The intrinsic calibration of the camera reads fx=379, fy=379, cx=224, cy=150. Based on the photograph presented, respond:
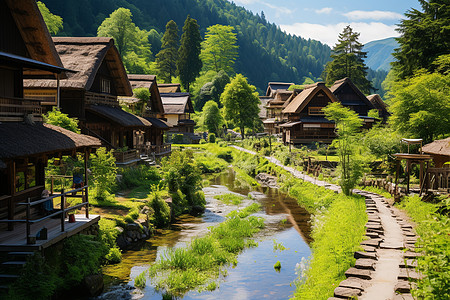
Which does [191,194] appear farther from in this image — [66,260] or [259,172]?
[259,172]

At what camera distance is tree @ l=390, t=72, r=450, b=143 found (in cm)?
2691

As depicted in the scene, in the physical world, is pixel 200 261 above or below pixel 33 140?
below

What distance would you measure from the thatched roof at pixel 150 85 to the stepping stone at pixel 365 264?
102 ft

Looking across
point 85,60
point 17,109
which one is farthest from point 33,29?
point 85,60

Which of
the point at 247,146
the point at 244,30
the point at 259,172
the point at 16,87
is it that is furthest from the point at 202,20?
the point at 16,87

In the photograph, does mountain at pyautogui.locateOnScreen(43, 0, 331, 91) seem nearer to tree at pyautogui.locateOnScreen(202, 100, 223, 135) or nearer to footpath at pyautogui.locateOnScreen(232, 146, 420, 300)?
tree at pyautogui.locateOnScreen(202, 100, 223, 135)

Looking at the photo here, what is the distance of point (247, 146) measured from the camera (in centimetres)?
5744

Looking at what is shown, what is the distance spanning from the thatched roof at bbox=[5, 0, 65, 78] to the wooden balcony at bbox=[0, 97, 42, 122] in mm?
2800

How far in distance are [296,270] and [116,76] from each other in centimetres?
2282

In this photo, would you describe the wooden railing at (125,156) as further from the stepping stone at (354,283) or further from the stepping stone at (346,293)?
the stepping stone at (346,293)

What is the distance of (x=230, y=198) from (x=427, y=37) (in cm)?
2160

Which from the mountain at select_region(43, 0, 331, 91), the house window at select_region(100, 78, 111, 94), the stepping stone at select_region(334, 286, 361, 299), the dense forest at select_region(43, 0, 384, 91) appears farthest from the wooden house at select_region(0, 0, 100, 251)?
the mountain at select_region(43, 0, 331, 91)

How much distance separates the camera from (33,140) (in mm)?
11547

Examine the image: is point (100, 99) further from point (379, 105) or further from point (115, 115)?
point (379, 105)
